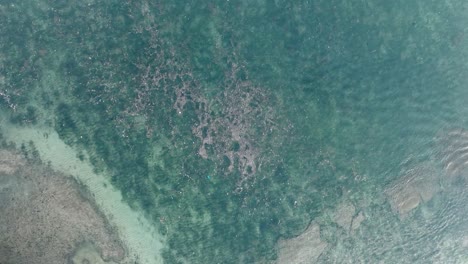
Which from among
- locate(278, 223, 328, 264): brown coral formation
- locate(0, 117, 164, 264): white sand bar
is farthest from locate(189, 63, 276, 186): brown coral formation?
locate(0, 117, 164, 264): white sand bar

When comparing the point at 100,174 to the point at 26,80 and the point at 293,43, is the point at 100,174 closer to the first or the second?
the point at 26,80

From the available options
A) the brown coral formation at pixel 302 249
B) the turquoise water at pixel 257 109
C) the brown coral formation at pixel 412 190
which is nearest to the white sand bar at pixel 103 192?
the turquoise water at pixel 257 109

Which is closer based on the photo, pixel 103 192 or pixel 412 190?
pixel 103 192

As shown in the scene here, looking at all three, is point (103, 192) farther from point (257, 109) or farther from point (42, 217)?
point (257, 109)

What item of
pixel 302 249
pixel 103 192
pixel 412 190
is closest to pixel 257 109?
pixel 302 249

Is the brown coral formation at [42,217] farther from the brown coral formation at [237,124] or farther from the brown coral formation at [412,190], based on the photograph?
the brown coral formation at [412,190]

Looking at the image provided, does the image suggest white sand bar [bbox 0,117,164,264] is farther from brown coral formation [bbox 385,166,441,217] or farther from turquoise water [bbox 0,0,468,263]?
brown coral formation [bbox 385,166,441,217]
